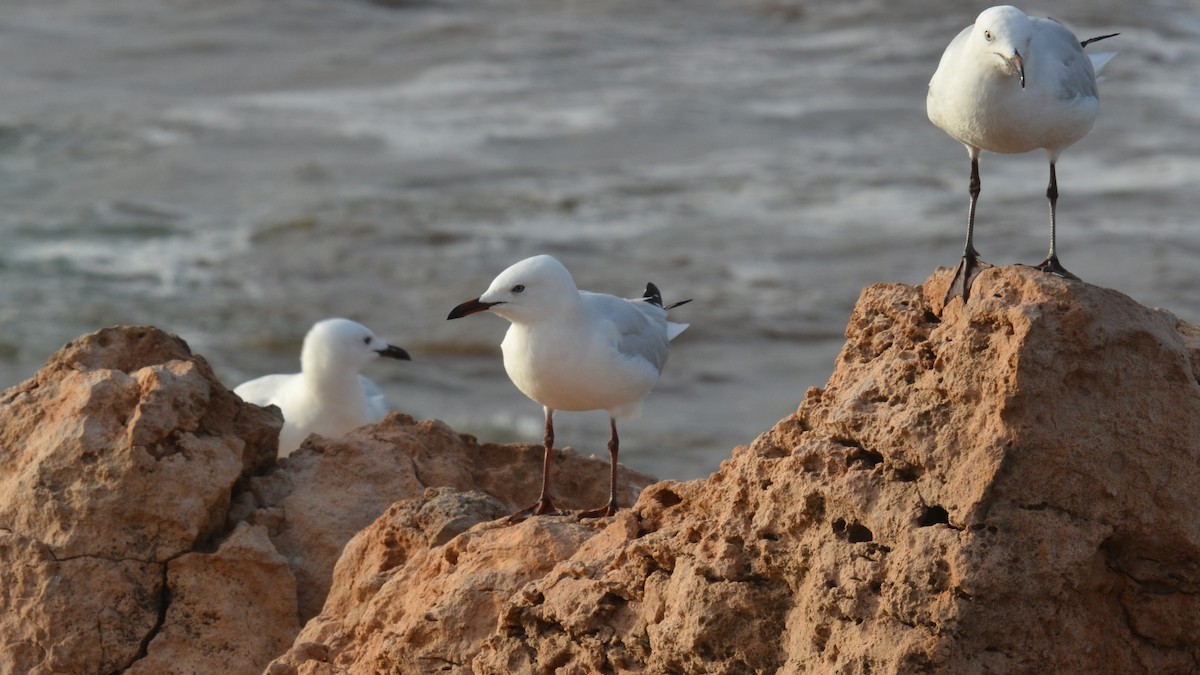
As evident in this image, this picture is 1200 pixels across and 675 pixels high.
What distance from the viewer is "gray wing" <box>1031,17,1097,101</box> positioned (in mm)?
4379

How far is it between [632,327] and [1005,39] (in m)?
2.10

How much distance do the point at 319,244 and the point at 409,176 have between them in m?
A: 2.50

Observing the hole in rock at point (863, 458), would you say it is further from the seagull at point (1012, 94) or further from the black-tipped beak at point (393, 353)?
the black-tipped beak at point (393, 353)

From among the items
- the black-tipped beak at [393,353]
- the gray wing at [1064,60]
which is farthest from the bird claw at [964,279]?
the black-tipped beak at [393,353]

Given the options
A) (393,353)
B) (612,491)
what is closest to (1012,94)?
(612,491)

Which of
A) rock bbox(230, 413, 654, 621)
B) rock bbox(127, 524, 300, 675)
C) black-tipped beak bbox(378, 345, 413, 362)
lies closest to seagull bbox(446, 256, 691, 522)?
rock bbox(230, 413, 654, 621)

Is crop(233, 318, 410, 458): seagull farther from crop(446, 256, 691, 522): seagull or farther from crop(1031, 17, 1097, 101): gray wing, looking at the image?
crop(1031, 17, 1097, 101): gray wing

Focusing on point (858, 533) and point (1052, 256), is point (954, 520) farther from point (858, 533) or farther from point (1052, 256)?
point (1052, 256)

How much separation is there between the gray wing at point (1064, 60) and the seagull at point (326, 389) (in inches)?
175

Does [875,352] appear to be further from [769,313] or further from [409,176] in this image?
[409,176]

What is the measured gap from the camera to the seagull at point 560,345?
17.8 feet

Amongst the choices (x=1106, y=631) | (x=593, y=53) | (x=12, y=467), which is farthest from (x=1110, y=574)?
(x=593, y=53)

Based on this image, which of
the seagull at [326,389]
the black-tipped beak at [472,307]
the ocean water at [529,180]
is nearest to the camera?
the black-tipped beak at [472,307]

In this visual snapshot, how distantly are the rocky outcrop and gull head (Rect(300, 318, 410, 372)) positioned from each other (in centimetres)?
325
